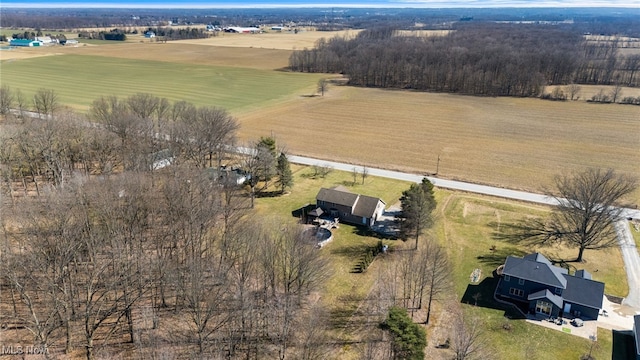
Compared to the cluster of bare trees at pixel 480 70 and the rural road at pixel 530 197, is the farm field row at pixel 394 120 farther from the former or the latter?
the cluster of bare trees at pixel 480 70

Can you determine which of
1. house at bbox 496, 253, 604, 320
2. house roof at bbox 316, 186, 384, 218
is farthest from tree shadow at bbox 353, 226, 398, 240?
house at bbox 496, 253, 604, 320

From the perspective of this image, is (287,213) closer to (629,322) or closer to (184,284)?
(184,284)

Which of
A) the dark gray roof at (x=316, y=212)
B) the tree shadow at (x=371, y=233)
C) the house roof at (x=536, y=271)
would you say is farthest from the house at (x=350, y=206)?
the house roof at (x=536, y=271)

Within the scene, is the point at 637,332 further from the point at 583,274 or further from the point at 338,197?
the point at 338,197

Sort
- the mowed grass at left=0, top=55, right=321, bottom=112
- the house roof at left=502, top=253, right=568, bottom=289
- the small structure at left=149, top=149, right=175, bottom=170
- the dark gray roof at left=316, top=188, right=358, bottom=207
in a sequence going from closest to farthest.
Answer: the house roof at left=502, top=253, right=568, bottom=289, the dark gray roof at left=316, top=188, right=358, bottom=207, the small structure at left=149, top=149, right=175, bottom=170, the mowed grass at left=0, top=55, right=321, bottom=112

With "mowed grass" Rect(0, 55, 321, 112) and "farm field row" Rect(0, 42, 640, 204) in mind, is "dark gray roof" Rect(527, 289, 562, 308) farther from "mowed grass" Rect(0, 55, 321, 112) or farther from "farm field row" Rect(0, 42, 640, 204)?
"mowed grass" Rect(0, 55, 321, 112)
